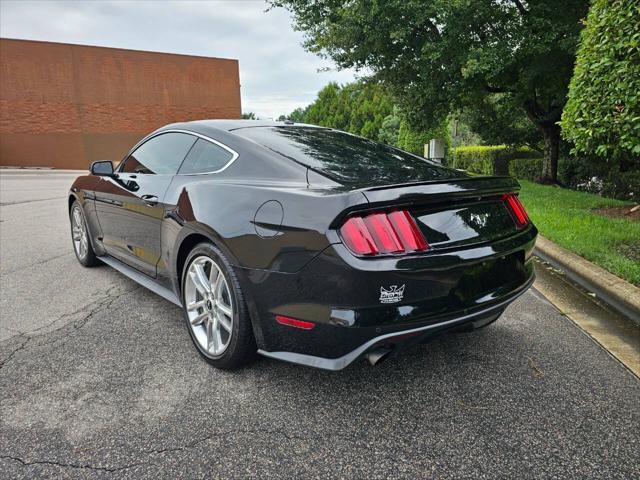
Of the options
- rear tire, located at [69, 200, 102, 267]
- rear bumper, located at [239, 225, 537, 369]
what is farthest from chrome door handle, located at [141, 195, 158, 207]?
rear tire, located at [69, 200, 102, 267]

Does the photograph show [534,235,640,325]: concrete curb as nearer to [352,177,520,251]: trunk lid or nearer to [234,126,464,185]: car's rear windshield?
[352,177,520,251]: trunk lid

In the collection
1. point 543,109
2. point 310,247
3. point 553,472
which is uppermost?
point 543,109

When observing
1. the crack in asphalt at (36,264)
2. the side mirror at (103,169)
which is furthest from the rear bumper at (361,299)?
the crack in asphalt at (36,264)

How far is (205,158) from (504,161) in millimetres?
18313

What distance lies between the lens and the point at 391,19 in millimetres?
10844

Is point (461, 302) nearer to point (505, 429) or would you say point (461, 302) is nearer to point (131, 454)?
point (505, 429)

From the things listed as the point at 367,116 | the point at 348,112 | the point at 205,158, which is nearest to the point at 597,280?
the point at 205,158

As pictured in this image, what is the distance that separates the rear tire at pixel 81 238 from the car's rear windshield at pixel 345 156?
8.42 ft

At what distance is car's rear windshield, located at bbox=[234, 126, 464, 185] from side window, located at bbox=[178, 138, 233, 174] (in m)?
0.20

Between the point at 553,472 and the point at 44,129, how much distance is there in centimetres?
3325

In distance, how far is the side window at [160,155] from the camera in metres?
3.38

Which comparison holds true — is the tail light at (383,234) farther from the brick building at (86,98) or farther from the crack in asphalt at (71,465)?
the brick building at (86,98)

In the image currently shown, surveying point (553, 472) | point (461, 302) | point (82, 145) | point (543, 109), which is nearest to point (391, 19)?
point (543, 109)

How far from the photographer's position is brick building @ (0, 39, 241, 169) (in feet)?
92.1
